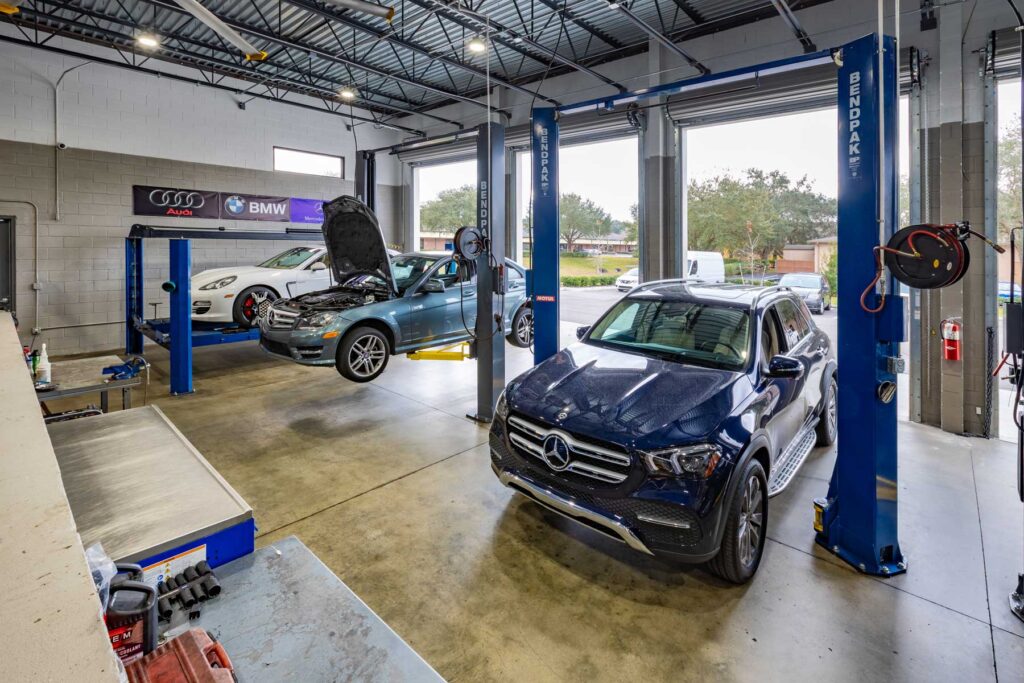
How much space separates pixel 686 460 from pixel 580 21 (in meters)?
7.05

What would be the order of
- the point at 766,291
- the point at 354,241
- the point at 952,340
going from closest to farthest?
the point at 766,291
the point at 952,340
the point at 354,241

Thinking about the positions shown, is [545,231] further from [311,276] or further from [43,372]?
[311,276]

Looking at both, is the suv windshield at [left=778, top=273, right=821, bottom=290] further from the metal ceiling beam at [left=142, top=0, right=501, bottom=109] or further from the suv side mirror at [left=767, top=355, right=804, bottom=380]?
the metal ceiling beam at [left=142, top=0, right=501, bottom=109]

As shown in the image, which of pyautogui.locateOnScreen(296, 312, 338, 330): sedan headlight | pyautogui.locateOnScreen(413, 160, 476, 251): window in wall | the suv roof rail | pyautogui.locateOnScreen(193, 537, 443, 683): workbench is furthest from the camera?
pyautogui.locateOnScreen(413, 160, 476, 251): window in wall

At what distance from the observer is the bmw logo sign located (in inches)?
388

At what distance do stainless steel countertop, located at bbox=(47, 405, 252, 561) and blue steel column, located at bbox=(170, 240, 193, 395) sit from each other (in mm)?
3859

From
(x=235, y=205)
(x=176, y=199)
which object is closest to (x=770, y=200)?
(x=235, y=205)

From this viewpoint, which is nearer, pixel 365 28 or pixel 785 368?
pixel 785 368

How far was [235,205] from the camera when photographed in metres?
9.95

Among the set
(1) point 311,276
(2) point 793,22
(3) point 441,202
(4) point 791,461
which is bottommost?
(4) point 791,461

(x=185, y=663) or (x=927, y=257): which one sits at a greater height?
(x=927, y=257)

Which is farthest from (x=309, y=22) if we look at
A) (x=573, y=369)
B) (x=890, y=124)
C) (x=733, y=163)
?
(x=890, y=124)

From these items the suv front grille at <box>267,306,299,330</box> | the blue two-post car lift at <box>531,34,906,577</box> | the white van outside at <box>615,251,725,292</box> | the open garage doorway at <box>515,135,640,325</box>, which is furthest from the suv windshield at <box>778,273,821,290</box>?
the suv front grille at <box>267,306,299,330</box>

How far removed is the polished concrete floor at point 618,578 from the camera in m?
2.16
